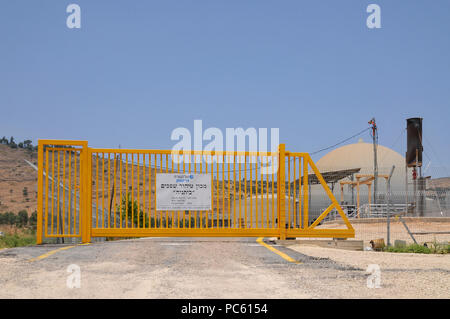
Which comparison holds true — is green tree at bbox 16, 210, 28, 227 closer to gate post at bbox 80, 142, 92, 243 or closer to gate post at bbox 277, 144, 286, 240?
gate post at bbox 80, 142, 92, 243

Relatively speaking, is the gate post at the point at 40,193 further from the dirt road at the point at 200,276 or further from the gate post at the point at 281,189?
the gate post at the point at 281,189

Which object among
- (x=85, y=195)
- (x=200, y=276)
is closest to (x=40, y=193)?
(x=85, y=195)

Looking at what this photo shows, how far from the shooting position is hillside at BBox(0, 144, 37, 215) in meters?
52.3

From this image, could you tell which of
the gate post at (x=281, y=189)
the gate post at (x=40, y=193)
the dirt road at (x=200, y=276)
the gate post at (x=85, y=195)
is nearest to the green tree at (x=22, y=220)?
the gate post at (x=40, y=193)

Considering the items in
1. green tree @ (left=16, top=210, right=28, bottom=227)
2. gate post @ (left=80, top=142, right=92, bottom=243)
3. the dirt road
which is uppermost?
gate post @ (left=80, top=142, right=92, bottom=243)

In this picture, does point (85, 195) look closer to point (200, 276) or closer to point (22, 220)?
point (200, 276)

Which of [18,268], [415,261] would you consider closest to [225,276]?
[18,268]

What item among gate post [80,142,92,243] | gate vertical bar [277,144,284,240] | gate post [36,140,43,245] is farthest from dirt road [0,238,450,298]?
gate vertical bar [277,144,284,240]

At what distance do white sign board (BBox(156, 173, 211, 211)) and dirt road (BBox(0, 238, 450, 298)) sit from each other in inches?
125

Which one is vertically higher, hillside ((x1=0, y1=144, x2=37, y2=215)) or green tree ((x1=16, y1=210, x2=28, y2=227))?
hillside ((x1=0, y1=144, x2=37, y2=215))

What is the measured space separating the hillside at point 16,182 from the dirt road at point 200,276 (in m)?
41.8
